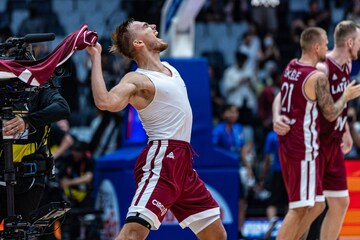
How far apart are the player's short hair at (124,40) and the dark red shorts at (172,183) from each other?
32.2 inches

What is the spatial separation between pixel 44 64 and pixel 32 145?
30.2 inches

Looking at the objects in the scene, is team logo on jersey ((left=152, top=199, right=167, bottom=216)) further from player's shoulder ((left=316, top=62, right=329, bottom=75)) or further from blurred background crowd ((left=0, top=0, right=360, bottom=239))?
blurred background crowd ((left=0, top=0, right=360, bottom=239))

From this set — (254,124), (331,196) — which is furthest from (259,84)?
(331,196)

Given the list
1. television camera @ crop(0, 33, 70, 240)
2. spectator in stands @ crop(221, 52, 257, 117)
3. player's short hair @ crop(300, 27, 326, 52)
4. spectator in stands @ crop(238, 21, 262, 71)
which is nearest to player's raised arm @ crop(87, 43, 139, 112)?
television camera @ crop(0, 33, 70, 240)

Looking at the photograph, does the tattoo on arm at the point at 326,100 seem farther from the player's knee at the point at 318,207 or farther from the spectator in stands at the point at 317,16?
the spectator in stands at the point at 317,16

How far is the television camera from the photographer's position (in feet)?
23.5

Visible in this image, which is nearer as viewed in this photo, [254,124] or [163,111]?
[163,111]

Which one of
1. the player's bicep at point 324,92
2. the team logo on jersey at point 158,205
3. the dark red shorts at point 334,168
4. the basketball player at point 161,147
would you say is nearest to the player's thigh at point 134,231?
the basketball player at point 161,147

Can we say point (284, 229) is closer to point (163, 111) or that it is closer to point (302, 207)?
point (302, 207)

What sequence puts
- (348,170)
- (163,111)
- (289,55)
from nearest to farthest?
(163,111) → (348,170) → (289,55)

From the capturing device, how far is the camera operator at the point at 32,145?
752 centimetres

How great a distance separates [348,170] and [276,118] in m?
2.06

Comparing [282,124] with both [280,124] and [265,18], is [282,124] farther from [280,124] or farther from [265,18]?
[265,18]

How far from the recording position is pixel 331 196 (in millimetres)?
10047
